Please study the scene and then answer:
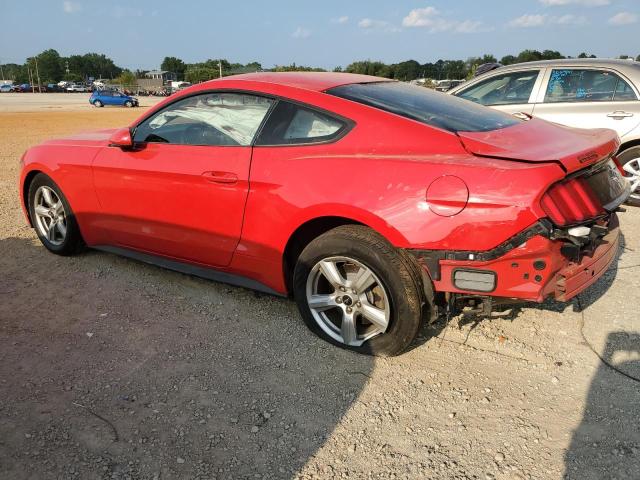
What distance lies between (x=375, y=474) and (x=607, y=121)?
5.45m

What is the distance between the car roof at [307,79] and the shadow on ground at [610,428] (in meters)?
2.30

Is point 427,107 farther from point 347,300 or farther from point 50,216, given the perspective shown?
point 50,216

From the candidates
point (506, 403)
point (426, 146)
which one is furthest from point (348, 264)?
point (506, 403)

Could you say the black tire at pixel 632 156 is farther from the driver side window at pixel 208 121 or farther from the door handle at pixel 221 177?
the door handle at pixel 221 177

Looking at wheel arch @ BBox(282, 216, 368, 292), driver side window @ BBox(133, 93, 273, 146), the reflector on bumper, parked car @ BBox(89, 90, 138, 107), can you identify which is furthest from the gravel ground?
the reflector on bumper

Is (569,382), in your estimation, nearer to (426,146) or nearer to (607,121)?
(426,146)

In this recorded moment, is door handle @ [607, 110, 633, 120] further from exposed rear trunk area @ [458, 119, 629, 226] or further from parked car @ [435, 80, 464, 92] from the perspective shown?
exposed rear trunk area @ [458, 119, 629, 226]

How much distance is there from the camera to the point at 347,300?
3.09 meters

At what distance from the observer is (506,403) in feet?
8.80

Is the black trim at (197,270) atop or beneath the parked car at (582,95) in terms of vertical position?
beneath

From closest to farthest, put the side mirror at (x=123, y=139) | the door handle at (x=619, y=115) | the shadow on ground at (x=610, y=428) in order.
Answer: the shadow on ground at (x=610, y=428)
the side mirror at (x=123, y=139)
the door handle at (x=619, y=115)

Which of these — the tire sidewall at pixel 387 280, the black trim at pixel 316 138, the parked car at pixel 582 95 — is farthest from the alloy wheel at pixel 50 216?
the parked car at pixel 582 95

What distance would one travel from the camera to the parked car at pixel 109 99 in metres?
42.1

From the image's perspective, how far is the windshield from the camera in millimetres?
3053
